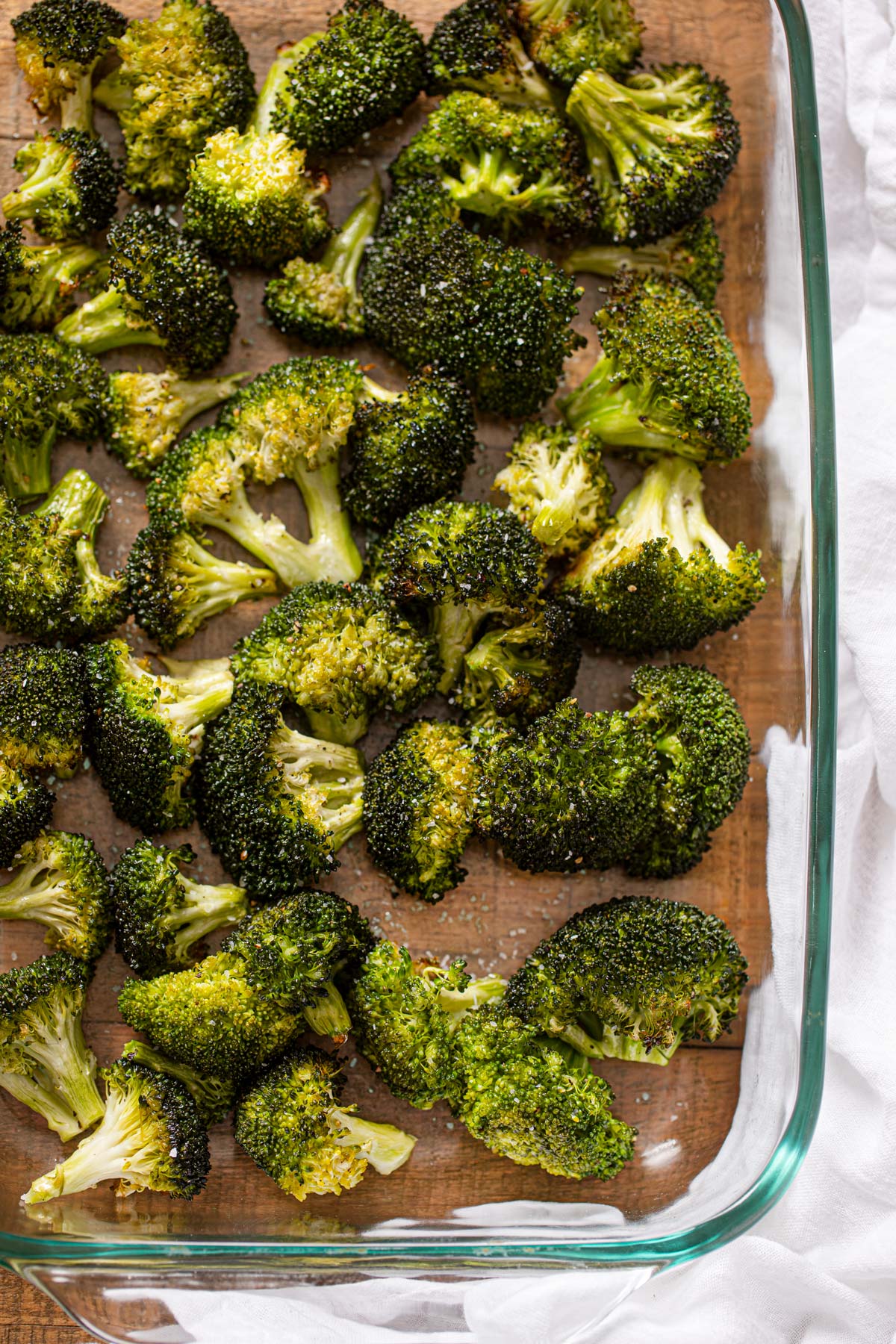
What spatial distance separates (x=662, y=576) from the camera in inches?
77.7

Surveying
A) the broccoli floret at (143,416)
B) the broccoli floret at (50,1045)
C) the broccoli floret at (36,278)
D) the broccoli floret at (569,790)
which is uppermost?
the broccoli floret at (36,278)

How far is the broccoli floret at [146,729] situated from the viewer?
6.27 feet

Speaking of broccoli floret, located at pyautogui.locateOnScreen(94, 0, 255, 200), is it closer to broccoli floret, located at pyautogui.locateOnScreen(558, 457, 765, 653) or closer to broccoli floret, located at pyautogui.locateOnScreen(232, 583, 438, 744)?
broccoli floret, located at pyautogui.locateOnScreen(232, 583, 438, 744)

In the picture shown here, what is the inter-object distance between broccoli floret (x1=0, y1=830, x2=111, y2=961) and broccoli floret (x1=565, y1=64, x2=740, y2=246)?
132 centimetres

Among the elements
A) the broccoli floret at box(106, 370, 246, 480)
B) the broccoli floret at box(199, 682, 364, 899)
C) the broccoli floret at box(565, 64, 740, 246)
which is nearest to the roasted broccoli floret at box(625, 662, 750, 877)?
the broccoli floret at box(199, 682, 364, 899)

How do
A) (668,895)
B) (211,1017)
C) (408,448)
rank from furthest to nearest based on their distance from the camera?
(668,895) < (408,448) < (211,1017)

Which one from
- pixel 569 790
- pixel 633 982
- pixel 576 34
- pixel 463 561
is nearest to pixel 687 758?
pixel 569 790

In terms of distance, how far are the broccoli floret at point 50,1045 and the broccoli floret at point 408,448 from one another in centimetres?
86

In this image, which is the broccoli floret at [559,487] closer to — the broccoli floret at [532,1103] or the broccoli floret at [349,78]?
the broccoli floret at [349,78]

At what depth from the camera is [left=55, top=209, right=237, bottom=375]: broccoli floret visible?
1.98 m

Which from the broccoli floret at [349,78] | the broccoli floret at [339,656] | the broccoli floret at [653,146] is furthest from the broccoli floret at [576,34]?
the broccoli floret at [339,656]

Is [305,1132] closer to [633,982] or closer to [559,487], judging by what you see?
[633,982]

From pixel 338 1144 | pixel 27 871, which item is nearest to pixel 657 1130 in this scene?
pixel 338 1144

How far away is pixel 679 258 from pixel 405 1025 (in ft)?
4.34
